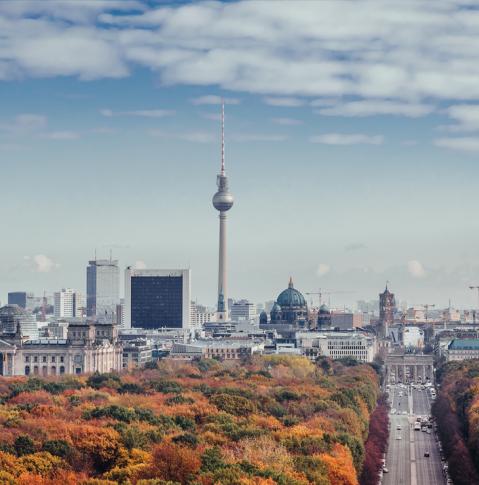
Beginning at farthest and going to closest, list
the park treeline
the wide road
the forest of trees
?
1. the wide road
2. the park treeline
3. the forest of trees

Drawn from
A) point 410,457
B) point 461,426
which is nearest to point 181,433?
point 410,457

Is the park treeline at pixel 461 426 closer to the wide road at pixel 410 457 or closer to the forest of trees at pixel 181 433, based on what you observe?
the wide road at pixel 410 457

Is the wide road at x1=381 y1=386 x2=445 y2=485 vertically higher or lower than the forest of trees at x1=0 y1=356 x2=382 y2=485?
lower

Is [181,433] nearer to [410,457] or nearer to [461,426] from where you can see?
[410,457]

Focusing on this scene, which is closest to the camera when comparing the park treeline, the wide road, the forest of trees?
the forest of trees

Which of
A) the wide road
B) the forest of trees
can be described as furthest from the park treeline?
the forest of trees

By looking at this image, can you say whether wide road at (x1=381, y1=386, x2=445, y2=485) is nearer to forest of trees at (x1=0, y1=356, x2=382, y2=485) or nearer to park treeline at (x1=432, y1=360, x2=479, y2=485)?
park treeline at (x1=432, y1=360, x2=479, y2=485)

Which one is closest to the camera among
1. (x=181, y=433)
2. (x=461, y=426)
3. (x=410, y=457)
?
(x=181, y=433)
